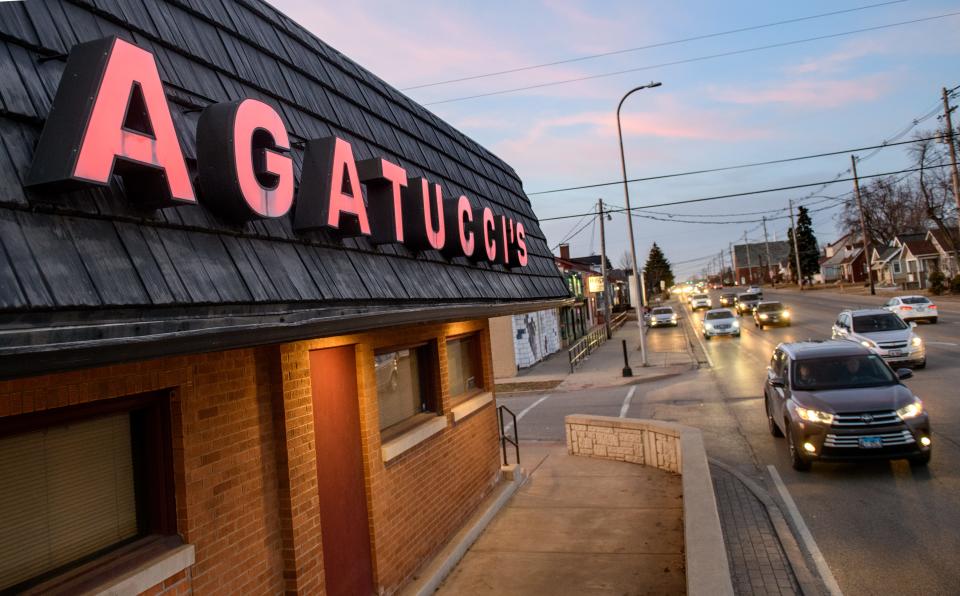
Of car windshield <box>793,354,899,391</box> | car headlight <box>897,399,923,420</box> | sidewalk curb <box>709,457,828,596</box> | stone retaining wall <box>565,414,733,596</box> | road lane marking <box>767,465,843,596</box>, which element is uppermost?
car windshield <box>793,354,899,391</box>

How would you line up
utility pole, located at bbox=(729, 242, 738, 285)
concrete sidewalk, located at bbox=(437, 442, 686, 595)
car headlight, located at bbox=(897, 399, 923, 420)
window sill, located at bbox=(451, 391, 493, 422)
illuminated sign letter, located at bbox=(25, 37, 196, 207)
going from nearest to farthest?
illuminated sign letter, located at bbox=(25, 37, 196, 207)
concrete sidewalk, located at bbox=(437, 442, 686, 595)
window sill, located at bbox=(451, 391, 493, 422)
car headlight, located at bbox=(897, 399, 923, 420)
utility pole, located at bbox=(729, 242, 738, 285)

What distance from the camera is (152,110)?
3.14 meters

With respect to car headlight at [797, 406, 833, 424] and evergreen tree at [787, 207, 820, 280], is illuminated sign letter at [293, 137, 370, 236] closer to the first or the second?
car headlight at [797, 406, 833, 424]

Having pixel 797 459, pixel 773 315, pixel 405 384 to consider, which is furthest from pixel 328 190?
pixel 773 315

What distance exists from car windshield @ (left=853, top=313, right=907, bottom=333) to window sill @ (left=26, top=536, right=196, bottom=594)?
18906mm

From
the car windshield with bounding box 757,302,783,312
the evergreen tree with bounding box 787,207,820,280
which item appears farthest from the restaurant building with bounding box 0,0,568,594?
the evergreen tree with bounding box 787,207,820,280

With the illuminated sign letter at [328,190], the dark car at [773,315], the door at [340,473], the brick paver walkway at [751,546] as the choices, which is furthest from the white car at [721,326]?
the illuminated sign letter at [328,190]

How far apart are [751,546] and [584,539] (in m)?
1.81

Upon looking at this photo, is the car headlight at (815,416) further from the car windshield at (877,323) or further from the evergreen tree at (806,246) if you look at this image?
the evergreen tree at (806,246)

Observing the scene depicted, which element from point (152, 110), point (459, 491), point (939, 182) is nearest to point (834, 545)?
point (459, 491)

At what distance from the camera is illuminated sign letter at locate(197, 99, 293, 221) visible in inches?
146

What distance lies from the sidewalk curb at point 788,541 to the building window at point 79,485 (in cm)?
539

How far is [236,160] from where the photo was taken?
3.71m

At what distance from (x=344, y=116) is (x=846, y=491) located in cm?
769
